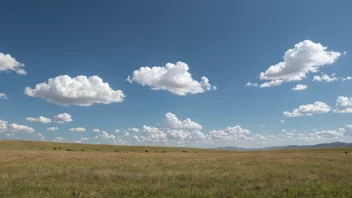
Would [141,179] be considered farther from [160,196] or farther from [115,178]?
[160,196]

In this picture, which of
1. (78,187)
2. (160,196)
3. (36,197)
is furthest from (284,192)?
(36,197)

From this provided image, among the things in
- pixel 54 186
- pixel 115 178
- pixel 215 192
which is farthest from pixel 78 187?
pixel 215 192

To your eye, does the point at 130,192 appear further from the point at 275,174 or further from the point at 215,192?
the point at 275,174

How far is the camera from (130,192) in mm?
16156

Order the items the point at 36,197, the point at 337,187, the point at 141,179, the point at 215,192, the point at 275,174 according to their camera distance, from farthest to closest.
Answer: the point at 275,174 < the point at 141,179 < the point at 337,187 < the point at 215,192 < the point at 36,197

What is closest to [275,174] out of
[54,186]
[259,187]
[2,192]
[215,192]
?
[259,187]

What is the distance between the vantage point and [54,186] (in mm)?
17781

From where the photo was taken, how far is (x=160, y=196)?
15023mm

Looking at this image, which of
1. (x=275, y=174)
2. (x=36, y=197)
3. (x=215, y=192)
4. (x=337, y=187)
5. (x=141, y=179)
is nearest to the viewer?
(x=36, y=197)

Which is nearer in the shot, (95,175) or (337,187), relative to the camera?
(337,187)

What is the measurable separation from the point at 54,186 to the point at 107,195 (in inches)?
170

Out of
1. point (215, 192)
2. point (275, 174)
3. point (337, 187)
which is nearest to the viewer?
point (215, 192)

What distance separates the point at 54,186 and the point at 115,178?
502 cm

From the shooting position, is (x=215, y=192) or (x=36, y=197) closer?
(x=36, y=197)
